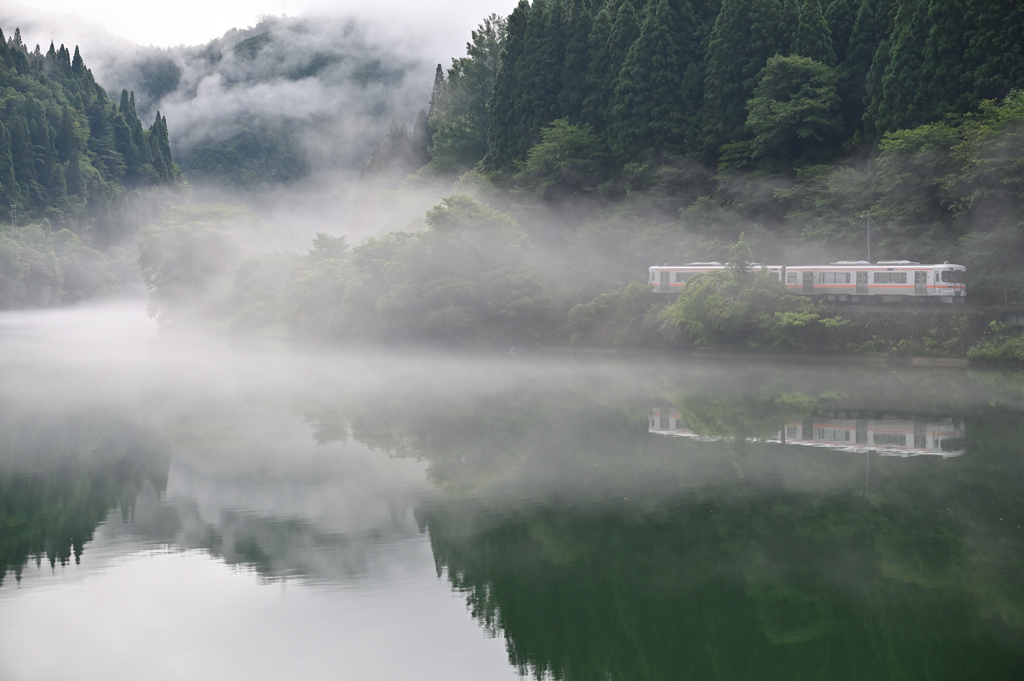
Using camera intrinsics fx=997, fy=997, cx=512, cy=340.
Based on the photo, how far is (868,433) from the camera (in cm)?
2078

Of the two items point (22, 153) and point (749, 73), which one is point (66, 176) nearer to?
point (22, 153)

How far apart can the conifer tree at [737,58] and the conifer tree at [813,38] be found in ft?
3.91

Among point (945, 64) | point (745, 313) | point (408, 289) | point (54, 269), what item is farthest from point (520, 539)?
point (54, 269)

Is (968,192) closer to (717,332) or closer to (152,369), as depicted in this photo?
(717,332)

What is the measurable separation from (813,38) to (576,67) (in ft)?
47.5

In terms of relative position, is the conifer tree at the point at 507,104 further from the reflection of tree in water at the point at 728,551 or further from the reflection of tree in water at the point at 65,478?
the reflection of tree in water at the point at 728,551

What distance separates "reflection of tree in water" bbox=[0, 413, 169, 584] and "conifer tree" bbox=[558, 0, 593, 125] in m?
Result: 39.2

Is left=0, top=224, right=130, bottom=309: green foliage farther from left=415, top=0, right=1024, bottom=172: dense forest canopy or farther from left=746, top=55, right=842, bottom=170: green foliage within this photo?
left=746, top=55, right=842, bottom=170: green foliage

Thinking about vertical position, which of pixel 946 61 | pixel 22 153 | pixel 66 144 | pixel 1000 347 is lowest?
pixel 1000 347

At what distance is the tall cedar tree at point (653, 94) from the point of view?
52000 mm

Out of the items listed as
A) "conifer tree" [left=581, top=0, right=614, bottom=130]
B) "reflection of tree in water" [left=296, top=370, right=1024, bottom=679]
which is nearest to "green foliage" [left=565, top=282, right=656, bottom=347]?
"conifer tree" [left=581, top=0, right=614, bottom=130]

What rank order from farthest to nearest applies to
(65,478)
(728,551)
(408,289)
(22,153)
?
1. (22,153)
2. (408,289)
3. (65,478)
4. (728,551)

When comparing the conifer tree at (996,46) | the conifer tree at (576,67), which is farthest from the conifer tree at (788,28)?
the conifer tree at (576,67)

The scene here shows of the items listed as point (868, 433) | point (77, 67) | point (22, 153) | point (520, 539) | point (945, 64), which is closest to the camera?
point (520, 539)
